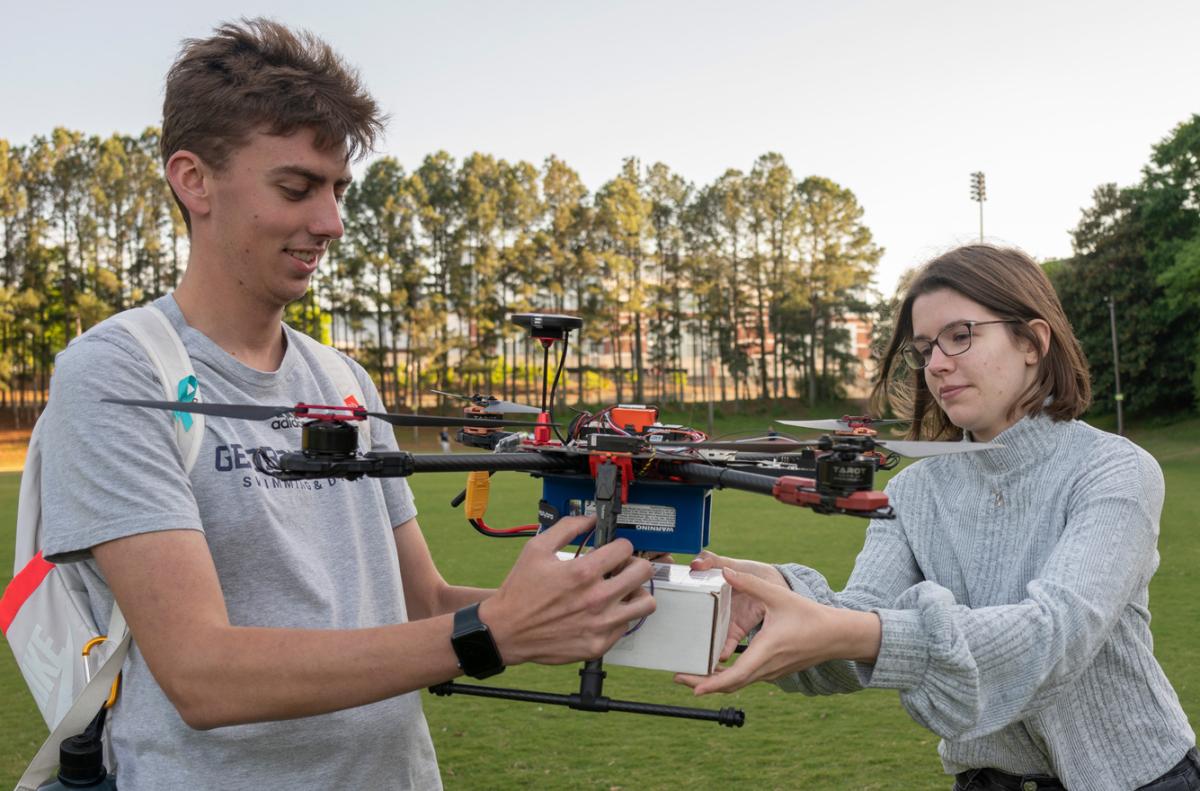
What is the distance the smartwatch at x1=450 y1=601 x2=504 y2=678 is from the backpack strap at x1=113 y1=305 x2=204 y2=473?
822 millimetres

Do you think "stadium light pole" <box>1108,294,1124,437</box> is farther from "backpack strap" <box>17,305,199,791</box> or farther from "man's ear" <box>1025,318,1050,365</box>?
"backpack strap" <box>17,305,199,791</box>

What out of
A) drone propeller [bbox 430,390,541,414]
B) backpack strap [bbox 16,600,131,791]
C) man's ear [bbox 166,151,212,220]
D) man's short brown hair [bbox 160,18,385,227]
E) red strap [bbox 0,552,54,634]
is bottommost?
backpack strap [bbox 16,600,131,791]

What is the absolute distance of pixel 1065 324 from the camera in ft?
9.46

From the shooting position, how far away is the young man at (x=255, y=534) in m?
2.00

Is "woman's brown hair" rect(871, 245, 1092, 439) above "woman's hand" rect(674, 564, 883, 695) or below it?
above

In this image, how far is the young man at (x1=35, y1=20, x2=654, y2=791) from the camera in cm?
200

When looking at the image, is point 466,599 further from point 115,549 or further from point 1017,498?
point 1017,498

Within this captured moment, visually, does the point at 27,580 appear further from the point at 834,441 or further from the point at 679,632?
the point at 834,441

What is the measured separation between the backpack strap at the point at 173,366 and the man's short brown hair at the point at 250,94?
0.43 meters

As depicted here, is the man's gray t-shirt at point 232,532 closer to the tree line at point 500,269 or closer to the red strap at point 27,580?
the red strap at point 27,580

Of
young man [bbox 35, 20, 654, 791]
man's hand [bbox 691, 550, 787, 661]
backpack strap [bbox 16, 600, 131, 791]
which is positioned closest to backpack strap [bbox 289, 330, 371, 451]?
young man [bbox 35, 20, 654, 791]

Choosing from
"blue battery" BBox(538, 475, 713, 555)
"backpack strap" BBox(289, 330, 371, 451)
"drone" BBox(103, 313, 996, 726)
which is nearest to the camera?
"drone" BBox(103, 313, 996, 726)

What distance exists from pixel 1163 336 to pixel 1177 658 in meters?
59.0

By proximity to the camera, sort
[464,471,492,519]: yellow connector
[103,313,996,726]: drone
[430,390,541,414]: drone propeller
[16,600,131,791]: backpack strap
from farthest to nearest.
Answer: [430,390,541,414]: drone propeller, [464,471,492,519]: yellow connector, [16,600,131,791]: backpack strap, [103,313,996,726]: drone
